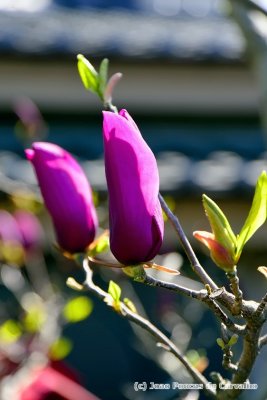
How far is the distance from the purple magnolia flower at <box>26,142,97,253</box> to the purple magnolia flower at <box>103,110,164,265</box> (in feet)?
0.71

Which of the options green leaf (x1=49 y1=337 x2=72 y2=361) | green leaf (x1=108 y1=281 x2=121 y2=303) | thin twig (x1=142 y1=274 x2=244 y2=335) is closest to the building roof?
green leaf (x1=49 y1=337 x2=72 y2=361)

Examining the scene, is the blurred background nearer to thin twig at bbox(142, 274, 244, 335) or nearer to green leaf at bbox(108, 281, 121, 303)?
green leaf at bbox(108, 281, 121, 303)

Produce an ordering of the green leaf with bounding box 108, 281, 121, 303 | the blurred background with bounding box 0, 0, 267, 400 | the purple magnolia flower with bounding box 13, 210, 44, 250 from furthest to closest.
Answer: the blurred background with bounding box 0, 0, 267, 400 < the purple magnolia flower with bounding box 13, 210, 44, 250 < the green leaf with bounding box 108, 281, 121, 303

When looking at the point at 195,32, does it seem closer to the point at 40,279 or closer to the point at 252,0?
the point at 40,279

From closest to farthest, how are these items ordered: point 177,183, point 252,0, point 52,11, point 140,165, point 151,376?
point 140,165 → point 252,0 → point 177,183 → point 151,376 → point 52,11

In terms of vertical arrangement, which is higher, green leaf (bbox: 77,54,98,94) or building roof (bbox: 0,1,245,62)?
green leaf (bbox: 77,54,98,94)

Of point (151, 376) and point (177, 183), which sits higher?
point (177, 183)

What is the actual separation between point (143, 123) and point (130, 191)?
4.03m

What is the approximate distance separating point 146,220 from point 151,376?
9.42 ft

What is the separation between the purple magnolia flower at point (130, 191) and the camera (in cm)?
97

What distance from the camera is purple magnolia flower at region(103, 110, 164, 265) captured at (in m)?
0.97

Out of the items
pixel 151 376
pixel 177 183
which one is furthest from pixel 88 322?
pixel 177 183

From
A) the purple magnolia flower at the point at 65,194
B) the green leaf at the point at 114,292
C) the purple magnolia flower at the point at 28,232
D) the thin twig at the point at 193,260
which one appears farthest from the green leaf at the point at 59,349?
the purple magnolia flower at the point at 28,232

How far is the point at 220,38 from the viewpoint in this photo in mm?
5113
